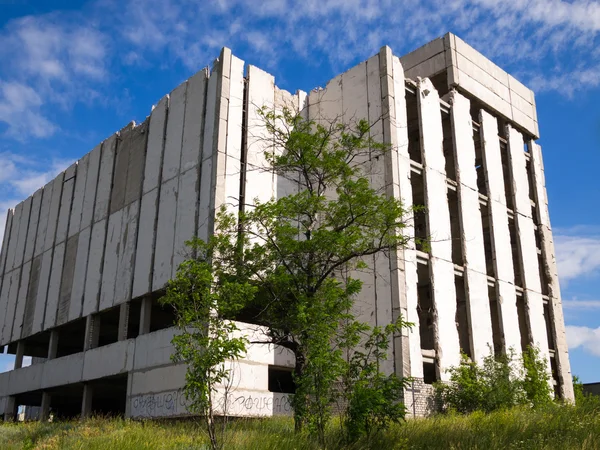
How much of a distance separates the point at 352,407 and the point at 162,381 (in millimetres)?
10971

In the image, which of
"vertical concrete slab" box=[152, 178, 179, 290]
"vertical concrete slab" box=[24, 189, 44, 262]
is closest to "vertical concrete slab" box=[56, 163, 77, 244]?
"vertical concrete slab" box=[24, 189, 44, 262]

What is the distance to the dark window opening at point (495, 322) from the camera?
25594 millimetres

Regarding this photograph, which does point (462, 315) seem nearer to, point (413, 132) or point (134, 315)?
point (413, 132)

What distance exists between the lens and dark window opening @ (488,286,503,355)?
84.0ft

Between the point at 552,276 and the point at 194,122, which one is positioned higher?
the point at 194,122

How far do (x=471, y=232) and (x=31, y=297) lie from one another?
2247 centimetres

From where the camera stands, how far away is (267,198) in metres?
24.1

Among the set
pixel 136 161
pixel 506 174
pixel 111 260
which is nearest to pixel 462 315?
pixel 506 174

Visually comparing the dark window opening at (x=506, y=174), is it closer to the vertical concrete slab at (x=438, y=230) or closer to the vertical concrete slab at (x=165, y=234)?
the vertical concrete slab at (x=438, y=230)

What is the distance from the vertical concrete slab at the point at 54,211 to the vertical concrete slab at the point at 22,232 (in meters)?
3.16

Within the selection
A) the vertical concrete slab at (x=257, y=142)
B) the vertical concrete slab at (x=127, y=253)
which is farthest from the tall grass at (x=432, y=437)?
the vertical concrete slab at (x=127, y=253)

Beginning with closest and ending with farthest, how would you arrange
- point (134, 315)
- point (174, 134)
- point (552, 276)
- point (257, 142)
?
point (257, 142) → point (174, 134) → point (552, 276) → point (134, 315)

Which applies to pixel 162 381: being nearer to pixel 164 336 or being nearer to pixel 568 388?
pixel 164 336

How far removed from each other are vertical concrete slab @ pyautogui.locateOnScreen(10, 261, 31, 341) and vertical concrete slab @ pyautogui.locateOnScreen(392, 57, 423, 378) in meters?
21.5
